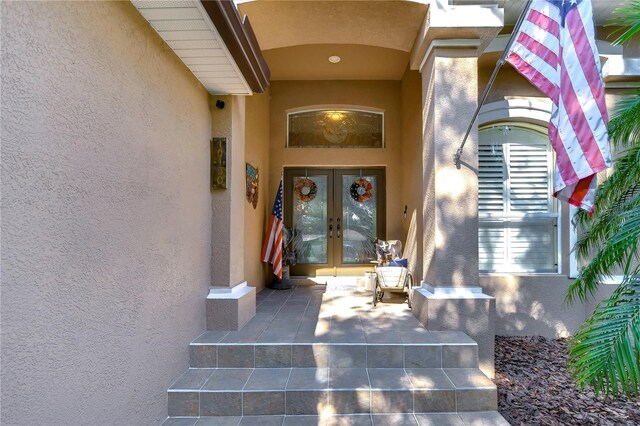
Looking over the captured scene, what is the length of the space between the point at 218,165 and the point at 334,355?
212 centimetres

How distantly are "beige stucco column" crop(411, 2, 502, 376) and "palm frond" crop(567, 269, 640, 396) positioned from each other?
150cm

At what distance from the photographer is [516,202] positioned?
475 centimetres

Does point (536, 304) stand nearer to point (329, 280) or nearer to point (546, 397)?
point (546, 397)

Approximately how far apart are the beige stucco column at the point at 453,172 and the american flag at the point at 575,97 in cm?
117

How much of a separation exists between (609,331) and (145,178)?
9.25 feet

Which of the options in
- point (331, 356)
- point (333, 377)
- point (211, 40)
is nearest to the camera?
point (211, 40)

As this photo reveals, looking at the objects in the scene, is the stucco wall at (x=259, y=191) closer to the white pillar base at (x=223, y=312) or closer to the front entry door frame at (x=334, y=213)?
the front entry door frame at (x=334, y=213)

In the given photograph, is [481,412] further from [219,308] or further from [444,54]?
[444,54]

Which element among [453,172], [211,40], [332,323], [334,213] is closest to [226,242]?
[332,323]

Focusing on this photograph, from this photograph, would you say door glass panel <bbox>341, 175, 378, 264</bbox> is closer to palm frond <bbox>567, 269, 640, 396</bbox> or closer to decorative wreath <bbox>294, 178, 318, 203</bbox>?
decorative wreath <bbox>294, 178, 318, 203</bbox>

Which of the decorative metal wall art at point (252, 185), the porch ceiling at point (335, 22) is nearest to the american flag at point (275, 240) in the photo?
the decorative metal wall art at point (252, 185)

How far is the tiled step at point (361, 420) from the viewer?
8.04ft

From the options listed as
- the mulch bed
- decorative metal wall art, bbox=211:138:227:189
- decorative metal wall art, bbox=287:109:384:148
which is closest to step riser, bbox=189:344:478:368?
the mulch bed

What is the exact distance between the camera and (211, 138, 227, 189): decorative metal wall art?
339cm
